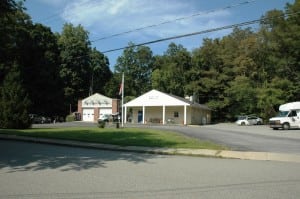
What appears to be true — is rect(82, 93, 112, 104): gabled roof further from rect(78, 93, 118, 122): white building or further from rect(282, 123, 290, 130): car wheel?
rect(282, 123, 290, 130): car wheel

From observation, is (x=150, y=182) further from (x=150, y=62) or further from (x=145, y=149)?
(x=150, y=62)

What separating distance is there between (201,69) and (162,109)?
21350mm

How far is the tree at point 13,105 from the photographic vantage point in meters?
35.3

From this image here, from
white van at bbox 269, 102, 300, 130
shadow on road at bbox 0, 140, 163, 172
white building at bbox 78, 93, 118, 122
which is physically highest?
white building at bbox 78, 93, 118, 122

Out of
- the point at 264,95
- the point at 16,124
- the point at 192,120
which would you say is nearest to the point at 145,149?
the point at 16,124

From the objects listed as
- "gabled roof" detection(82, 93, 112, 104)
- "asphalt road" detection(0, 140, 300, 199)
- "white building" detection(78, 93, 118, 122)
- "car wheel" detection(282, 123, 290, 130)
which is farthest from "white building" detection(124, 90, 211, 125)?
"asphalt road" detection(0, 140, 300, 199)

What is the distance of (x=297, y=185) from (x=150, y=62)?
101 m

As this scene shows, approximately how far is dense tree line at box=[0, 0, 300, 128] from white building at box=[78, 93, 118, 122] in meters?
6.85

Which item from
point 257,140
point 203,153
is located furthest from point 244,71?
point 203,153

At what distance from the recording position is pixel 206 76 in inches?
3302

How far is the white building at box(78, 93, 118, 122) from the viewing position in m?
74.2

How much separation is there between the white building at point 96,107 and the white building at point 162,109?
5.57 metres

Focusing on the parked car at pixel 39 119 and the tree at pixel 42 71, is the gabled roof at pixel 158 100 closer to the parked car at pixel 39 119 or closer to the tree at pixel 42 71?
the parked car at pixel 39 119

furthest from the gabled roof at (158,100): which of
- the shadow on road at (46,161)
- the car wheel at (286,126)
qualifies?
the shadow on road at (46,161)
